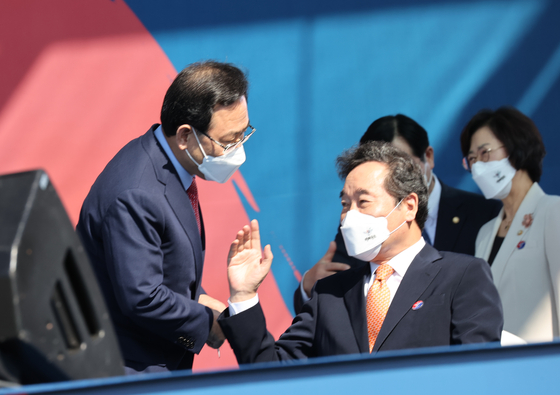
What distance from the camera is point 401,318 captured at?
174 centimetres

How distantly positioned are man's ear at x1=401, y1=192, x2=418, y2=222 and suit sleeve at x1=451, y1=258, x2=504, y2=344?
0.83ft

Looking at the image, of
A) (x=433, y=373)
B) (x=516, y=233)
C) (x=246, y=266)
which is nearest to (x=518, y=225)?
(x=516, y=233)

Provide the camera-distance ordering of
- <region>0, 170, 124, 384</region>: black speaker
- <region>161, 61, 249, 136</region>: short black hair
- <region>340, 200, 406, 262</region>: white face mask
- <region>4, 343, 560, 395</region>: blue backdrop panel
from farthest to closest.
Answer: <region>161, 61, 249, 136</region>: short black hair → <region>340, 200, 406, 262</region>: white face mask → <region>4, 343, 560, 395</region>: blue backdrop panel → <region>0, 170, 124, 384</region>: black speaker

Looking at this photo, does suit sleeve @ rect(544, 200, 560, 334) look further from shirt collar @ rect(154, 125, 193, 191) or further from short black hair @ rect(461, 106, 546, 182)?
shirt collar @ rect(154, 125, 193, 191)

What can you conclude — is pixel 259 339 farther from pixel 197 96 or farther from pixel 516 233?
pixel 516 233

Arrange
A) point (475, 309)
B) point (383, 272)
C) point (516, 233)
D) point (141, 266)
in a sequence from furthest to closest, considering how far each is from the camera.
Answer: point (516, 233), point (383, 272), point (141, 266), point (475, 309)

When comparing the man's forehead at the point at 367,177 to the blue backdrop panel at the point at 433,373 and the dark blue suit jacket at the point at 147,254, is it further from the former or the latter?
the blue backdrop panel at the point at 433,373

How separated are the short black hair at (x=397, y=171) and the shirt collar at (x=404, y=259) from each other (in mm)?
103

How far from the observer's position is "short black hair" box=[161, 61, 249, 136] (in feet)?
6.65

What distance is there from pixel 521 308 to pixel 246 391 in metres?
1.94

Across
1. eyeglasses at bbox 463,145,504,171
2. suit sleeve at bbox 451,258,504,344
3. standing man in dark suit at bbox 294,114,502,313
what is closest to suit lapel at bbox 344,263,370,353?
suit sleeve at bbox 451,258,504,344

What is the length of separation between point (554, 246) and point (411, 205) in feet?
2.92

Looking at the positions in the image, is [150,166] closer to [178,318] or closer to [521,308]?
[178,318]

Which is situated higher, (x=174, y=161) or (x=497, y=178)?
(x=174, y=161)
